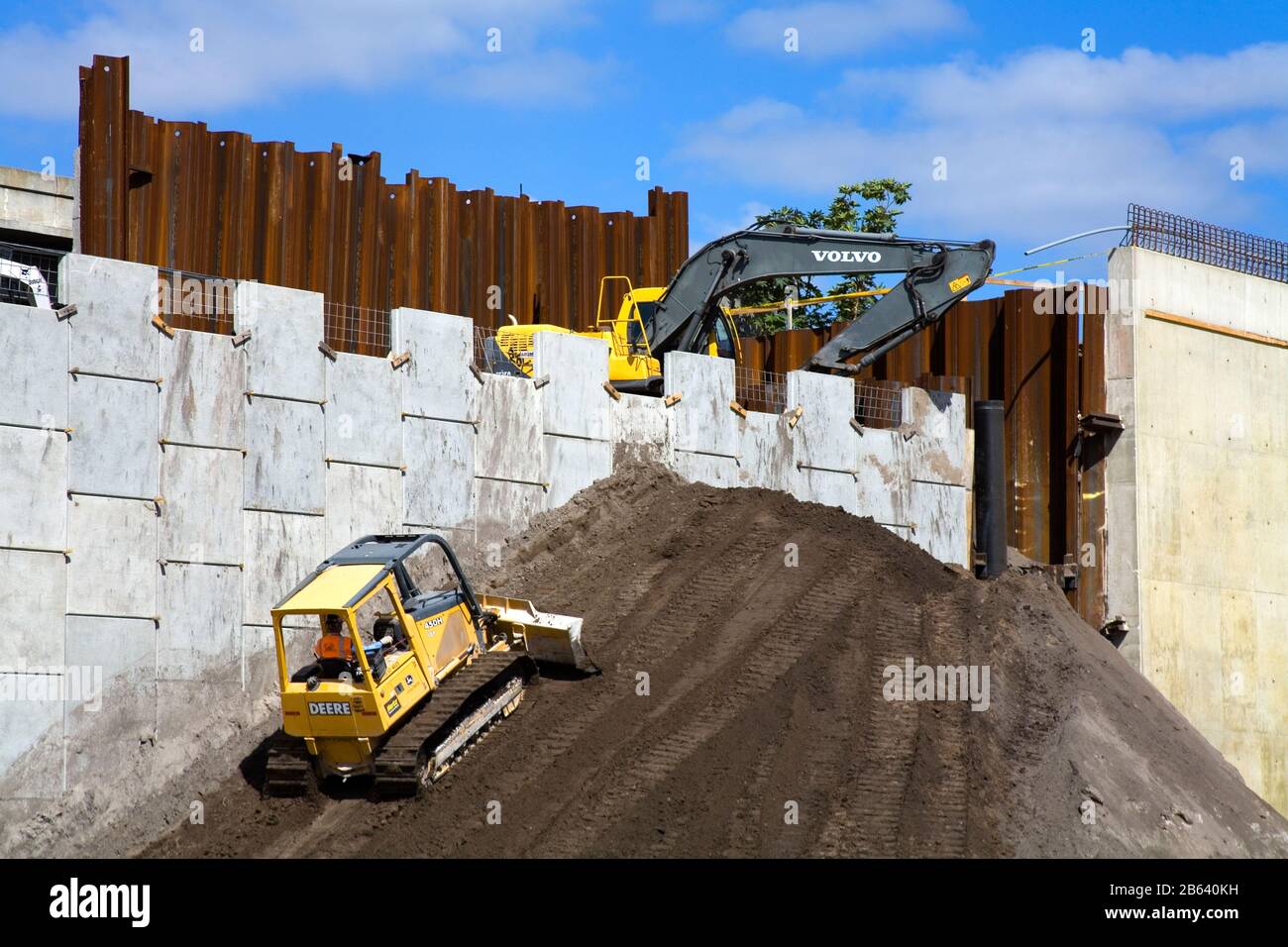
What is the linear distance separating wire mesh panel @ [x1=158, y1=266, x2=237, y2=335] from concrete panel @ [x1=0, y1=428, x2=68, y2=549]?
7.00 feet

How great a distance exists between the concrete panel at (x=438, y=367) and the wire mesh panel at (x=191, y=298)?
7.27 feet

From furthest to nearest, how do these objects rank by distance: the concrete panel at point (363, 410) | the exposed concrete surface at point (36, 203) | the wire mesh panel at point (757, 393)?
the wire mesh panel at point (757, 393) < the exposed concrete surface at point (36, 203) < the concrete panel at point (363, 410)

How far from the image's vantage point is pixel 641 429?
2252 cm

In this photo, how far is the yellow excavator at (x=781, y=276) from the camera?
24.4m

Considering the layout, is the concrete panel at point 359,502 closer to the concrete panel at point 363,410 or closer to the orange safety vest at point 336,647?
the concrete panel at point 363,410

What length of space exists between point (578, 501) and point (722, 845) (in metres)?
7.62

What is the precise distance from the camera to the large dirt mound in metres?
15.3

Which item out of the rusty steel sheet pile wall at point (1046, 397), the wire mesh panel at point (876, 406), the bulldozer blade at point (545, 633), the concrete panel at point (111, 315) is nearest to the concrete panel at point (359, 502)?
the bulldozer blade at point (545, 633)

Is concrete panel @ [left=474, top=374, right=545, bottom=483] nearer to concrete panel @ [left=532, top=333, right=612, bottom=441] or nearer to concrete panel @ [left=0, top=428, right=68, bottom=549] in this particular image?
concrete panel @ [left=532, top=333, right=612, bottom=441]

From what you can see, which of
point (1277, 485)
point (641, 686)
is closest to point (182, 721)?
point (641, 686)

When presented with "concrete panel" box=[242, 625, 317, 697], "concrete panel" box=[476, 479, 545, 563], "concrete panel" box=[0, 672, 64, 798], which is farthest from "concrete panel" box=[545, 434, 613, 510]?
"concrete panel" box=[0, 672, 64, 798]

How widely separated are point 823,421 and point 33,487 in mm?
12181

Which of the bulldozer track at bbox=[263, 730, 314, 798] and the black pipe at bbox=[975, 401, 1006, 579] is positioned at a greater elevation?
the black pipe at bbox=[975, 401, 1006, 579]
